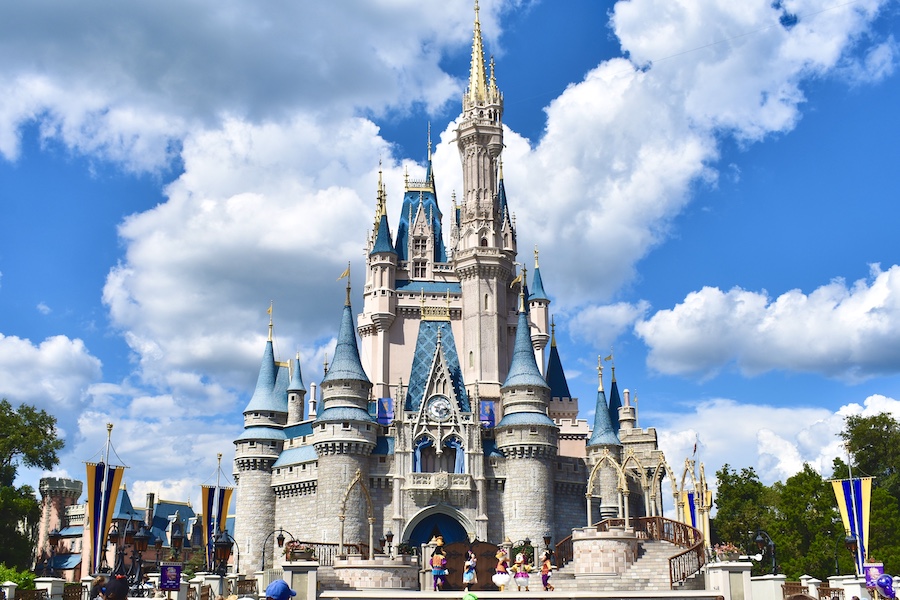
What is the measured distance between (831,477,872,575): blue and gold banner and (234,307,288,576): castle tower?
3463 cm

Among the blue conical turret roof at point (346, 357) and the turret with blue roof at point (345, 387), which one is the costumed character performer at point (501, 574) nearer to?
the turret with blue roof at point (345, 387)

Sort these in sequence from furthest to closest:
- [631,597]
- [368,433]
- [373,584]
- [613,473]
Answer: [613,473] → [368,433] → [373,584] → [631,597]

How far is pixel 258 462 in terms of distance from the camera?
59812 mm

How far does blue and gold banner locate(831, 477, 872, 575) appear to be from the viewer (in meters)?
35.9

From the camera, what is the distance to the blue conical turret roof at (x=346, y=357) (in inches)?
2245

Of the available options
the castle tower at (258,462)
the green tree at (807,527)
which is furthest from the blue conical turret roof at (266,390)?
the green tree at (807,527)

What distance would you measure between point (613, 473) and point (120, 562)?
1577 inches

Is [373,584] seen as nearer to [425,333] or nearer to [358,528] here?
[358,528]

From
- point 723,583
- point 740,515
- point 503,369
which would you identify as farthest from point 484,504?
point 723,583

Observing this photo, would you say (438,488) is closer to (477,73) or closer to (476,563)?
(476,563)

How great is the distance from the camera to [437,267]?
67.3 m

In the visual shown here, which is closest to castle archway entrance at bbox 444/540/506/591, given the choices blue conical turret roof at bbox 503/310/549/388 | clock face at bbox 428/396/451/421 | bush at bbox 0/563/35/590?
clock face at bbox 428/396/451/421

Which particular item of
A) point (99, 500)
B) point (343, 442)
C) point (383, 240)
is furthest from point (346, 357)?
point (99, 500)

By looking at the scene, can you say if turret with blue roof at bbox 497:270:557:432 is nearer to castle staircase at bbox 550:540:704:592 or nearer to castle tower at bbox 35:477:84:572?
castle staircase at bbox 550:540:704:592
